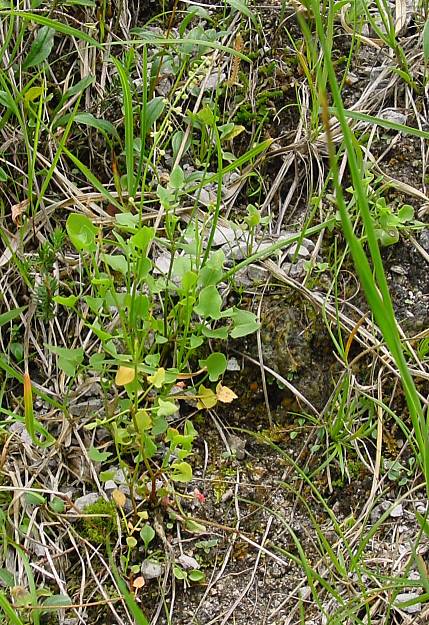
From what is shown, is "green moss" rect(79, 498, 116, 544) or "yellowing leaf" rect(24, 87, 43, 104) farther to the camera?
"yellowing leaf" rect(24, 87, 43, 104)

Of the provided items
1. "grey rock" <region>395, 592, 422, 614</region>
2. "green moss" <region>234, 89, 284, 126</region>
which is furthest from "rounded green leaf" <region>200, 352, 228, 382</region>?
"green moss" <region>234, 89, 284, 126</region>

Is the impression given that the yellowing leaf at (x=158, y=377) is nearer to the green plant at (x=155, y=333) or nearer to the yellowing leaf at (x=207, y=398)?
the green plant at (x=155, y=333)

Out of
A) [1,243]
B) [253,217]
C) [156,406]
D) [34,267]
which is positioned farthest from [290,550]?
[1,243]

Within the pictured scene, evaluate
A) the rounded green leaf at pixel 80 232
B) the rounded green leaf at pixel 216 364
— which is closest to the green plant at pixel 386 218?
the rounded green leaf at pixel 216 364

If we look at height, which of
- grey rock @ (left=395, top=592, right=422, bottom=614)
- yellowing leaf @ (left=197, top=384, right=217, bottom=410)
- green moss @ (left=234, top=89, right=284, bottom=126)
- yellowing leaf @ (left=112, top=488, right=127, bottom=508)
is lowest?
grey rock @ (left=395, top=592, right=422, bottom=614)

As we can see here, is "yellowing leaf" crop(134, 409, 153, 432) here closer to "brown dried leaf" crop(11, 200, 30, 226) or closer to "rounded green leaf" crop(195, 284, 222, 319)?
"rounded green leaf" crop(195, 284, 222, 319)

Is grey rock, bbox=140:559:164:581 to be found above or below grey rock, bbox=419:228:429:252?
below
